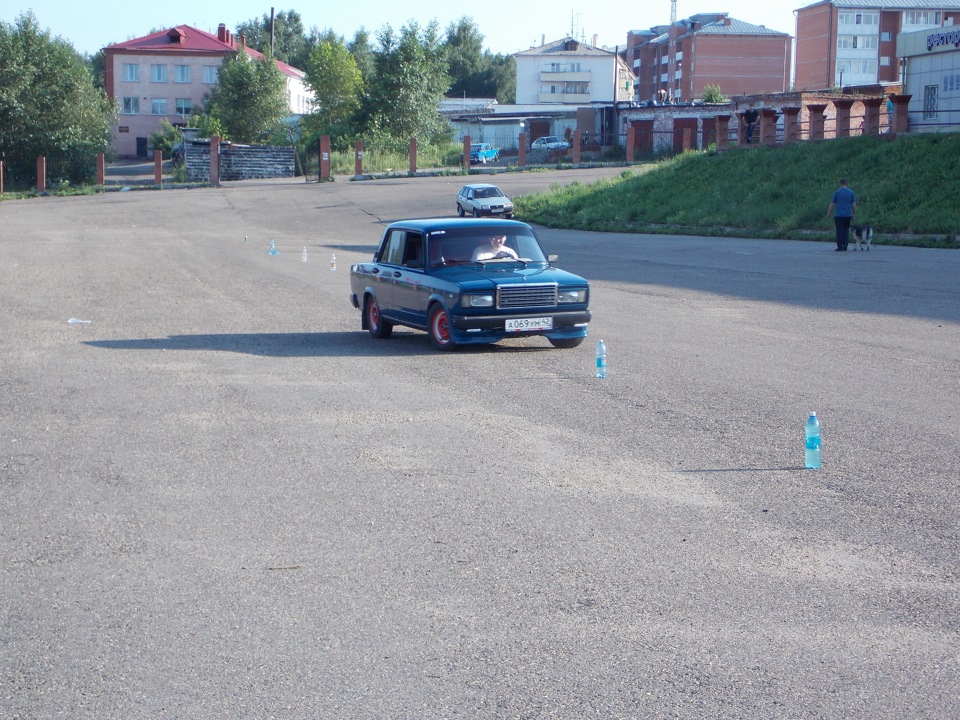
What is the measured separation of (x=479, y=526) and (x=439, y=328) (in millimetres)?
7116

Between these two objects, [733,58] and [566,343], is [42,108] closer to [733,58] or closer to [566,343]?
[566,343]

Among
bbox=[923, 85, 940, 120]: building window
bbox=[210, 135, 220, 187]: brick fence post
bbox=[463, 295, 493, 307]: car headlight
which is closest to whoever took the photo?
bbox=[463, 295, 493, 307]: car headlight

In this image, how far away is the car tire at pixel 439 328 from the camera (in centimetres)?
1332

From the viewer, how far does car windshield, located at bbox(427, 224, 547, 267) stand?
13875mm

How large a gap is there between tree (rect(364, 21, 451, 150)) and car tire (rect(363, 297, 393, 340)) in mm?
64814

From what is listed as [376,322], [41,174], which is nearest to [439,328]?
[376,322]

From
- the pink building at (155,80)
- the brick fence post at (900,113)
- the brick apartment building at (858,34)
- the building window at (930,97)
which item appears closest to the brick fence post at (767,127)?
the brick fence post at (900,113)

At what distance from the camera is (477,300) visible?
1290 cm

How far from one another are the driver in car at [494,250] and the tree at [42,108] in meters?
57.2

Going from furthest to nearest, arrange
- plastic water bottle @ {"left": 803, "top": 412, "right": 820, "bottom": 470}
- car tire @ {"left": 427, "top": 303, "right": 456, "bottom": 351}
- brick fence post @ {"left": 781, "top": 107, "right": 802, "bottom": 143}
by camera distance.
A: brick fence post @ {"left": 781, "top": 107, "right": 802, "bottom": 143} → car tire @ {"left": 427, "top": 303, "right": 456, "bottom": 351} → plastic water bottle @ {"left": 803, "top": 412, "right": 820, "bottom": 470}

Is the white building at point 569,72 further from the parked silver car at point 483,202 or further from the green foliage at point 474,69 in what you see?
the parked silver car at point 483,202

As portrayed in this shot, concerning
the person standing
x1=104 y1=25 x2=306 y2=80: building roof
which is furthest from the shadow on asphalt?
x1=104 y1=25 x2=306 y2=80: building roof

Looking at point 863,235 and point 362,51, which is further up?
point 362,51

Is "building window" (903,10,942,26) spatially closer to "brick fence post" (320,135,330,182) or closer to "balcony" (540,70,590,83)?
"balcony" (540,70,590,83)
